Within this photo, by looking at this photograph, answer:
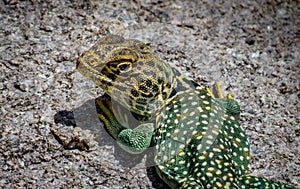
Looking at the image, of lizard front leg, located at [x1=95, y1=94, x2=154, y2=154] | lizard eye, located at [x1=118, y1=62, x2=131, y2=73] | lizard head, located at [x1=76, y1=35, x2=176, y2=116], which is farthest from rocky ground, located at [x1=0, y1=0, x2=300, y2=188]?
lizard eye, located at [x1=118, y1=62, x2=131, y2=73]

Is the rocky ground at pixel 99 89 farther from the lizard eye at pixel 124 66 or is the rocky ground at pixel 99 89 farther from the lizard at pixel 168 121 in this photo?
the lizard eye at pixel 124 66

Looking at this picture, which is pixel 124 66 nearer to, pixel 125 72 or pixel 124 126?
pixel 125 72

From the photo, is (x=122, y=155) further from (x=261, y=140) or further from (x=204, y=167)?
(x=261, y=140)

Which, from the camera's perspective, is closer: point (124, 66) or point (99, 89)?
point (124, 66)

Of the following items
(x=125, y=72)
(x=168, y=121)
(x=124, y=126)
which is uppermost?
(x=125, y=72)

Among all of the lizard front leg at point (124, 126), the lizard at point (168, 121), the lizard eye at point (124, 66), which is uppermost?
the lizard eye at point (124, 66)

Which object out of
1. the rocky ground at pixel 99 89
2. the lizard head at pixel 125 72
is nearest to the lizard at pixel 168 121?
the lizard head at pixel 125 72

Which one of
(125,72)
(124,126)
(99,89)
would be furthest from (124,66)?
(99,89)
